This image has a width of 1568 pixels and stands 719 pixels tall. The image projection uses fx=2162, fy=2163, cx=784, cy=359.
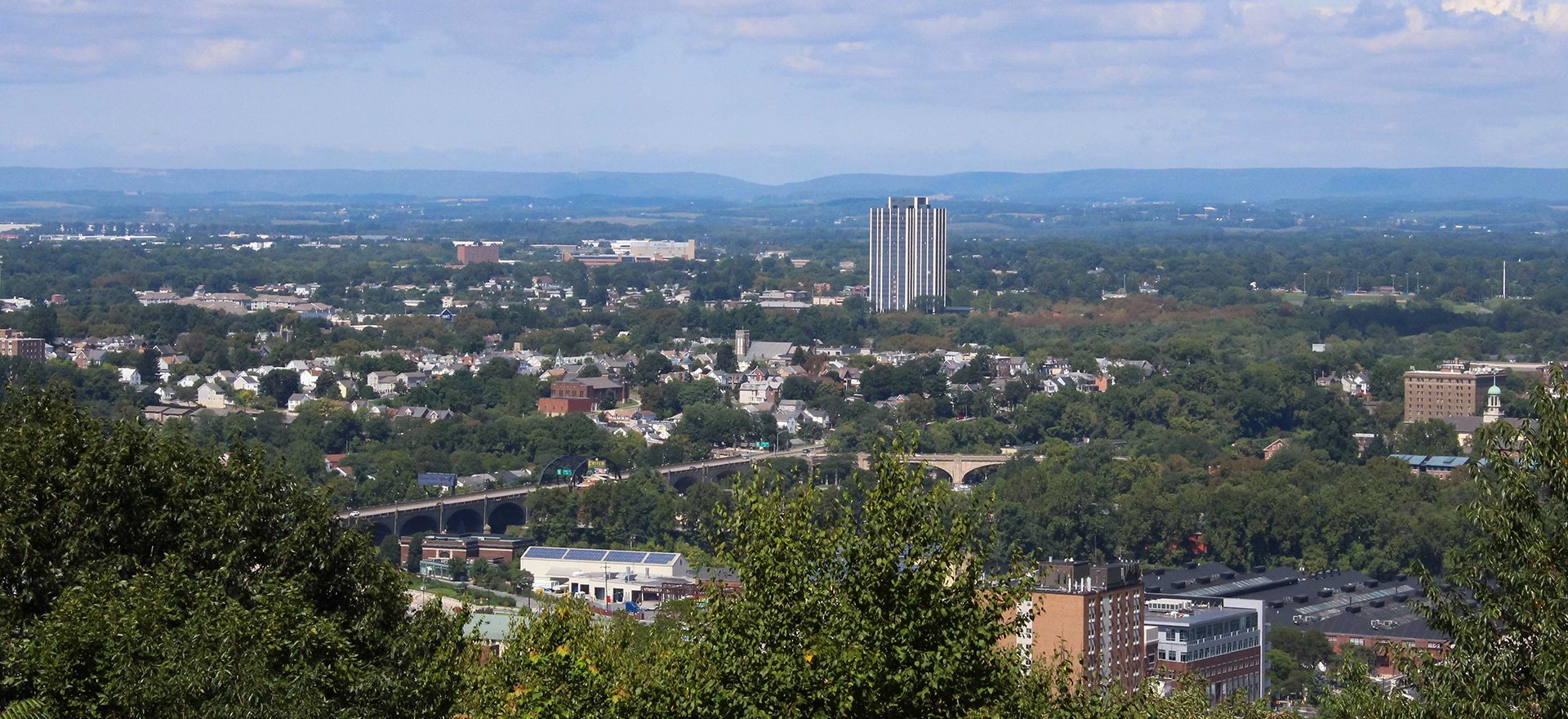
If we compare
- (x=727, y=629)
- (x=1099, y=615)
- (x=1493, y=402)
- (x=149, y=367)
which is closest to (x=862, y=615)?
(x=727, y=629)

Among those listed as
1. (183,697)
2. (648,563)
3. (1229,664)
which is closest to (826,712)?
(183,697)

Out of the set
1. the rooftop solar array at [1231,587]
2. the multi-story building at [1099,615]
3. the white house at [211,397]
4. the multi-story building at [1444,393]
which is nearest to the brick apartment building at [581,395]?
the white house at [211,397]

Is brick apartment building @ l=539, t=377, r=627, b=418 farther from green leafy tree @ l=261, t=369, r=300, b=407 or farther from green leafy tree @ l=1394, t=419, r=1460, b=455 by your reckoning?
green leafy tree @ l=1394, t=419, r=1460, b=455

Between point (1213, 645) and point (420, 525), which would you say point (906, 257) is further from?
point (1213, 645)

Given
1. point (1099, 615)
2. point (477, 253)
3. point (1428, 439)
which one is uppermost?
point (1099, 615)

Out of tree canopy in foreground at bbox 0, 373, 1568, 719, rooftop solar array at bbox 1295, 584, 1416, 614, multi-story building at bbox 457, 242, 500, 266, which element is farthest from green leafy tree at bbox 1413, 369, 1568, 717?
multi-story building at bbox 457, 242, 500, 266
